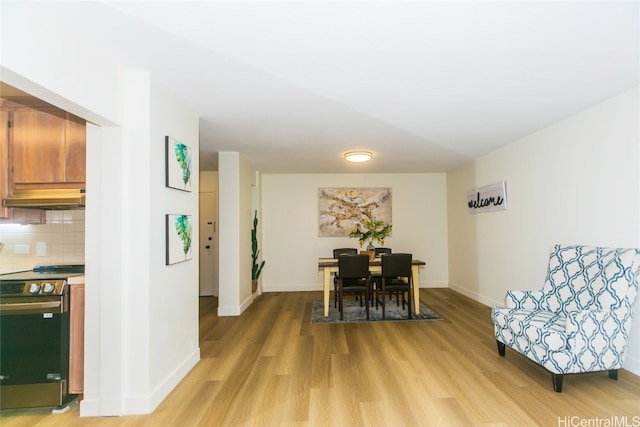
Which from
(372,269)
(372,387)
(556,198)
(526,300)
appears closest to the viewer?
(372,387)

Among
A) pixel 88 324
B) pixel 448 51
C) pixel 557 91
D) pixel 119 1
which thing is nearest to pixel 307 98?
pixel 448 51

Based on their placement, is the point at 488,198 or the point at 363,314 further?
the point at 488,198

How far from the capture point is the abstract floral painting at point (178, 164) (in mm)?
2424

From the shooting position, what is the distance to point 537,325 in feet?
8.26

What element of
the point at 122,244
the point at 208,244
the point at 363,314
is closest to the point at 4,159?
the point at 122,244

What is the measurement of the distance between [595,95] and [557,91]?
1.40ft

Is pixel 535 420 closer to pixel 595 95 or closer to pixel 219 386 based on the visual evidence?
pixel 219 386

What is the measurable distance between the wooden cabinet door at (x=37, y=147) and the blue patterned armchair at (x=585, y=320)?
392cm

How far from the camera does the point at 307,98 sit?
269 centimetres

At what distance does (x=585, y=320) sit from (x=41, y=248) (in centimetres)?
454

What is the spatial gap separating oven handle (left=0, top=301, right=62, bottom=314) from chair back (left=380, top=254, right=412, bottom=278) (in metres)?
3.43

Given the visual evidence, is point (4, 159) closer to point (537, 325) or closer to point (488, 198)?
point (537, 325)

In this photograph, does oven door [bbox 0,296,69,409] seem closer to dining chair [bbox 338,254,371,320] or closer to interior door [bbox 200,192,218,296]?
dining chair [bbox 338,254,371,320]

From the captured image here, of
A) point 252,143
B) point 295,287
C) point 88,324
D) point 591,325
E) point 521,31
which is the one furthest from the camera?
point 295,287
